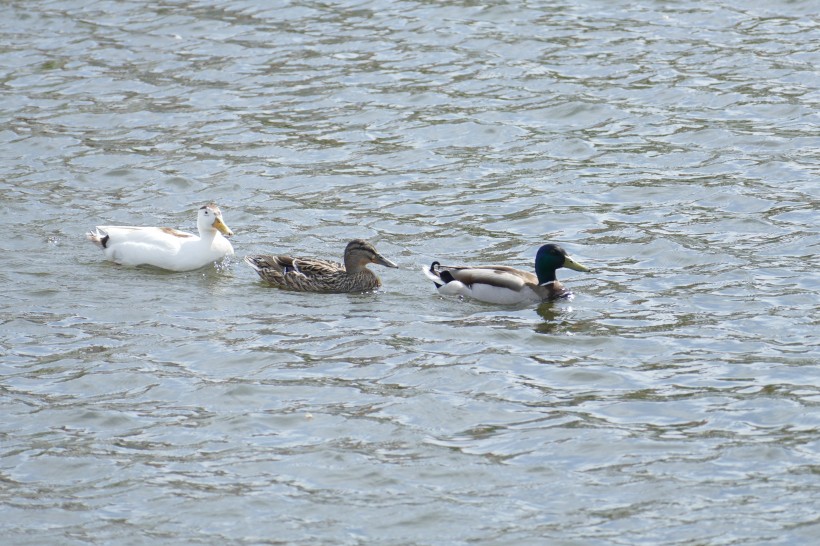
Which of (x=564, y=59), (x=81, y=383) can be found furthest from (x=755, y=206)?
(x=81, y=383)

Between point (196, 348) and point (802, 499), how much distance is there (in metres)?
5.22

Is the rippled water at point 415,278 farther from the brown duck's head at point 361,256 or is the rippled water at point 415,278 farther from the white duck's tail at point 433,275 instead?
the brown duck's head at point 361,256

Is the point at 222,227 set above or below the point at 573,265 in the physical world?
above

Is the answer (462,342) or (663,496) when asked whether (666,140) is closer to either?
(462,342)

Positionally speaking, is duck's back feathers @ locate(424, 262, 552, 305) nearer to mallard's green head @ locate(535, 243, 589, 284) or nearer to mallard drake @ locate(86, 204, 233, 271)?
mallard's green head @ locate(535, 243, 589, 284)

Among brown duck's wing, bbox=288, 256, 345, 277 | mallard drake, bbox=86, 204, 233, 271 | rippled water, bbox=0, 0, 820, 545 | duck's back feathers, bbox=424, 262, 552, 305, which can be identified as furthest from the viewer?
mallard drake, bbox=86, 204, 233, 271

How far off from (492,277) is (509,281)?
0.16 metres

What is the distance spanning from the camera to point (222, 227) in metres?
14.1

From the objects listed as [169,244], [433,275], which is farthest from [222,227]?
[433,275]

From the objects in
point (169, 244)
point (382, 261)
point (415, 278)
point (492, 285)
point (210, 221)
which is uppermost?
point (210, 221)

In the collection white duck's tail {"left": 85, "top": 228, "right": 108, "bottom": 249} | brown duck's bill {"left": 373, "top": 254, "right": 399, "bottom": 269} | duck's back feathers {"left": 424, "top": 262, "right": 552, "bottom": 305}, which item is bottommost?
duck's back feathers {"left": 424, "top": 262, "right": 552, "bottom": 305}

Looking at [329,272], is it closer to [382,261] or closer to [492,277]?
[382,261]

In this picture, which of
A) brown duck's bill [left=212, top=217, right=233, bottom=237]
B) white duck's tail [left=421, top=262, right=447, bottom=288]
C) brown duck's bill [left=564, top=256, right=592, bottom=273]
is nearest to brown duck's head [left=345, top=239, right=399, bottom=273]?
white duck's tail [left=421, top=262, right=447, bottom=288]

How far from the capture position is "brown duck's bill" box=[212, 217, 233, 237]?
14023 millimetres
